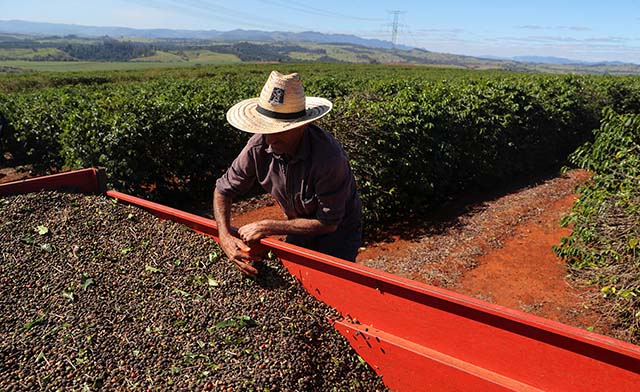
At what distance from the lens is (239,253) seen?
2.45 metres

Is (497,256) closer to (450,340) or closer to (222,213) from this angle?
(450,340)

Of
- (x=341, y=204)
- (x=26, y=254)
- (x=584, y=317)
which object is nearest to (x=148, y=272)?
(x=26, y=254)

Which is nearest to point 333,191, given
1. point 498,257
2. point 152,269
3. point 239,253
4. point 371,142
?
point 239,253

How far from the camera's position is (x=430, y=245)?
618 centimetres

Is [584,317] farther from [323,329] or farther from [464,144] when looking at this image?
[464,144]

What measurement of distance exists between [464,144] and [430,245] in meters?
2.91

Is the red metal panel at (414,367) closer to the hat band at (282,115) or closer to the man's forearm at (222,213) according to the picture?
the man's forearm at (222,213)

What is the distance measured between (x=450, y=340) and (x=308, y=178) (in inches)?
46.3

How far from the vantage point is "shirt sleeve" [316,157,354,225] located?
240cm

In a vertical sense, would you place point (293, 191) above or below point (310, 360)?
above

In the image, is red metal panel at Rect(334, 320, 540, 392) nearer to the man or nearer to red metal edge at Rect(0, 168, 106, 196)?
the man

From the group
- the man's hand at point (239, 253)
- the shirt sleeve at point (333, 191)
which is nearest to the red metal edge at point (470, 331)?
the man's hand at point (239, 253)

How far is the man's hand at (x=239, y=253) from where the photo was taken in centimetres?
244

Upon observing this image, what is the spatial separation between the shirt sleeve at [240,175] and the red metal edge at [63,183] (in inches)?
55.9
